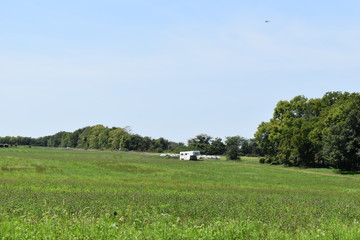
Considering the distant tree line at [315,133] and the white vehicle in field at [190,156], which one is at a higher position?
the distant tree line at [315,133]

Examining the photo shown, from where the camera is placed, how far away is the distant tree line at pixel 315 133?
70625mm

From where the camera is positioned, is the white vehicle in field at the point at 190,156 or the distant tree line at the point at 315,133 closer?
the distant tree line at the point at 315,133

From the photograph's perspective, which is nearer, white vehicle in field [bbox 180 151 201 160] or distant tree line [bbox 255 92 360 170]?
distant tree line [bbox 255 92 360 170]

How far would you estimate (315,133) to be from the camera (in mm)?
81188

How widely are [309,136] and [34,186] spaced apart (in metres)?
63.6

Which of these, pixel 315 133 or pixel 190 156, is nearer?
pixel 315 133

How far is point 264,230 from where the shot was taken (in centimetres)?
1466

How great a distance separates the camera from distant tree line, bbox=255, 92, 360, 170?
70.6 meters

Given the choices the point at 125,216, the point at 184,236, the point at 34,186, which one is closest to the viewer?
the point at 184,236

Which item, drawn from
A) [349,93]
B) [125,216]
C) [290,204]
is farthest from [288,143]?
[125,216]

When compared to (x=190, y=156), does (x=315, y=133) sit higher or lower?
higher

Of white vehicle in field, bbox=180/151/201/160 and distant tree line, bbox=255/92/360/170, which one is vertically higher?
distant tree line, bbox=255/92/360/170

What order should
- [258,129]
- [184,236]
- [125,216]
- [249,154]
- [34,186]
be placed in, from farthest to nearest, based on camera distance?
[249,154] → [258,129] → [34,186] → [125,216] → [184,236]

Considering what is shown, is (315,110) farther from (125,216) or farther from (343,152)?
(125,216)
